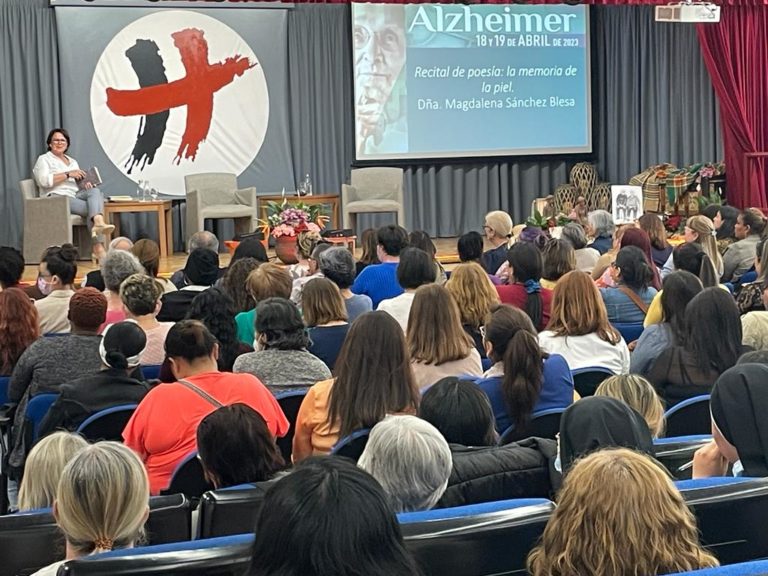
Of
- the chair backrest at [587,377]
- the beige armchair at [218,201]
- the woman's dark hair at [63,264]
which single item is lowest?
the chair backrest at [587,377]

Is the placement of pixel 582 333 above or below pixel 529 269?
below

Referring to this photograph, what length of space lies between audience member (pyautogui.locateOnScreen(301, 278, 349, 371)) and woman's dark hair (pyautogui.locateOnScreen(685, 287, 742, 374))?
1.46m

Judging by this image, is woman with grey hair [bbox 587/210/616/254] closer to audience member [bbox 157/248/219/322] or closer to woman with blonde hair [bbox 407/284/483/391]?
audience member [bbox 157/248/219/322]

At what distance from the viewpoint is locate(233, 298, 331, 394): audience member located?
434cm

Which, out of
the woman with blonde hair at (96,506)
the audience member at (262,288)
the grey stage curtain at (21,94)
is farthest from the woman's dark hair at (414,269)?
the grey stage curtain at (21,94)

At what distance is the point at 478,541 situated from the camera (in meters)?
2.22

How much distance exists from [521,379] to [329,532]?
91.8 inches

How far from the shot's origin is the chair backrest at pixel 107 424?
3.81m

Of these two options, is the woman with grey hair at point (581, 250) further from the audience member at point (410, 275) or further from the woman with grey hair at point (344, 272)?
the woman with grey hair at point (344, 272)

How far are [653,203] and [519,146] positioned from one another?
1737 millimetres

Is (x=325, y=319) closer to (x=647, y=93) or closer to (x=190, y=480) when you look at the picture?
(x=190, y=480)

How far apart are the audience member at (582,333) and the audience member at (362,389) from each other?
1051mm

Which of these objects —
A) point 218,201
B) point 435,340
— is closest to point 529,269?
point 435,340

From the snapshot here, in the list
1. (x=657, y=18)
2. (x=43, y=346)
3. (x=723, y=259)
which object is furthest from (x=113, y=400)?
(x=657, y=18)
